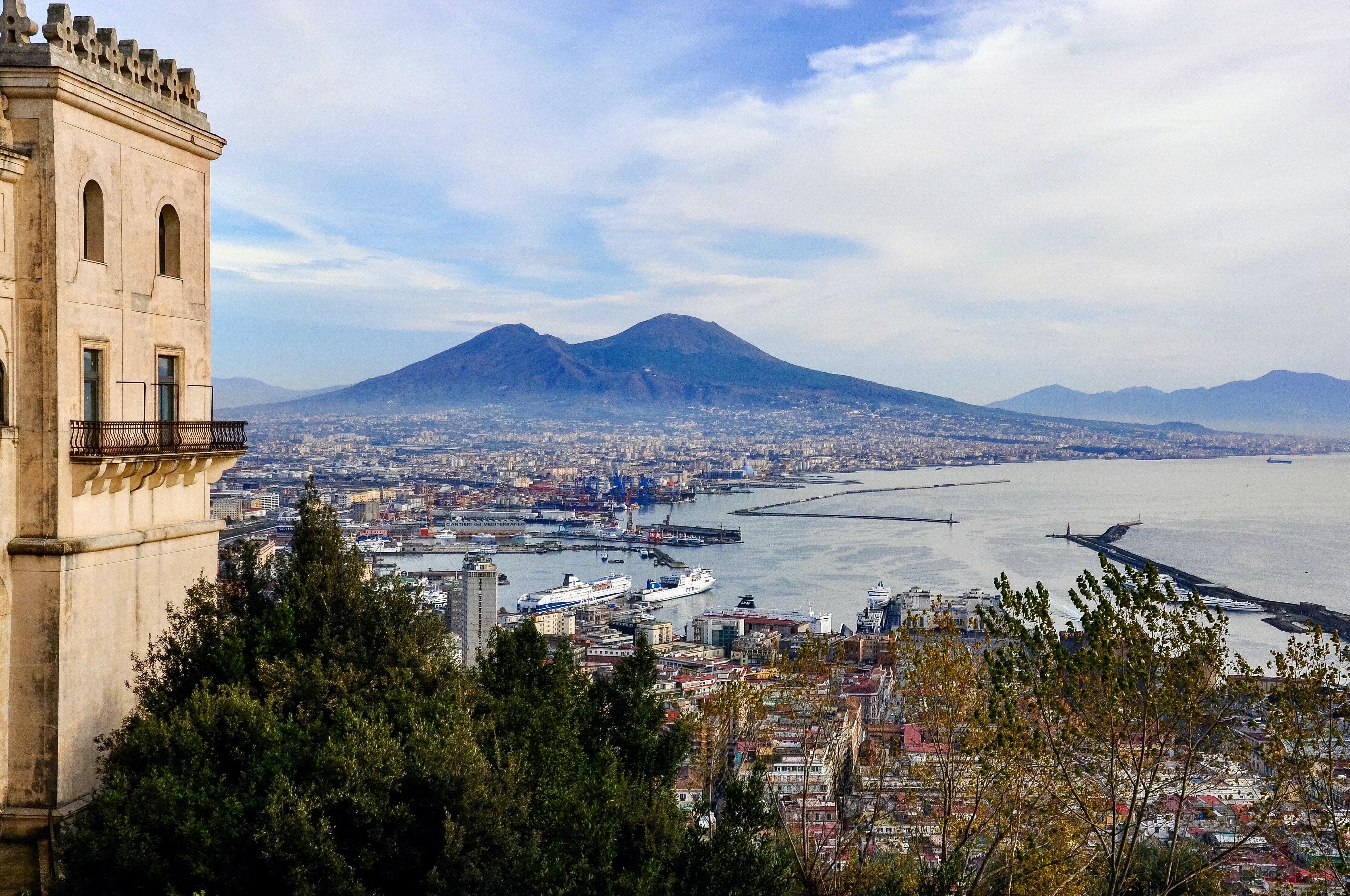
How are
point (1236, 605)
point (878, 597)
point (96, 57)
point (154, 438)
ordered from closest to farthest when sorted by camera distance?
1. point (96, 57)
2. point (154, 438)
3. point (1236, 605)
4. point (878, 597)

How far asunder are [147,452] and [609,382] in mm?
160119

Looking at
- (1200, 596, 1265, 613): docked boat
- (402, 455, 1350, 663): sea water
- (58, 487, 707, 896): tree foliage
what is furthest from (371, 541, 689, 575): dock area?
(58, 487, 707, 896): tree foliage

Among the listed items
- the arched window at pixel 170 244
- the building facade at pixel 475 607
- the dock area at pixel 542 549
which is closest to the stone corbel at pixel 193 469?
the arched window at pixel 170 244

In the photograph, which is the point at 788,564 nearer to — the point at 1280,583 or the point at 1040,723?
the point at 1280,583

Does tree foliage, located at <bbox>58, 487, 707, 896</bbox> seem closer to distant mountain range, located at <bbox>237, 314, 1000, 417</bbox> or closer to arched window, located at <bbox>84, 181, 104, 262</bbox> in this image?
arched window, located at <bbox>84, 181, 104, 262</bbox>

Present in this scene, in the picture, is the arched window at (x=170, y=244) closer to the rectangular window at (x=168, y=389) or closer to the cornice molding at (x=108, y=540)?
the rectangular window at (x=168, y=389)

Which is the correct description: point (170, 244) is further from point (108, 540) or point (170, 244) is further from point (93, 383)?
point (108, 540)

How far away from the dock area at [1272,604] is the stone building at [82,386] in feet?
60.9

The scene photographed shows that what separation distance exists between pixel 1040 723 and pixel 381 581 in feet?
10.6

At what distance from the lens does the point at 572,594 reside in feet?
109

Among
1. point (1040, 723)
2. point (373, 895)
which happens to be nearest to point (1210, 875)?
point (1040, 723)

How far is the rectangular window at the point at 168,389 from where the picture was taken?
15.1ft

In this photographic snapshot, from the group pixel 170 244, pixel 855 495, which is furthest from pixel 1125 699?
pixel 855 495

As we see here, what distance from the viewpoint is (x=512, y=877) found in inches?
146
